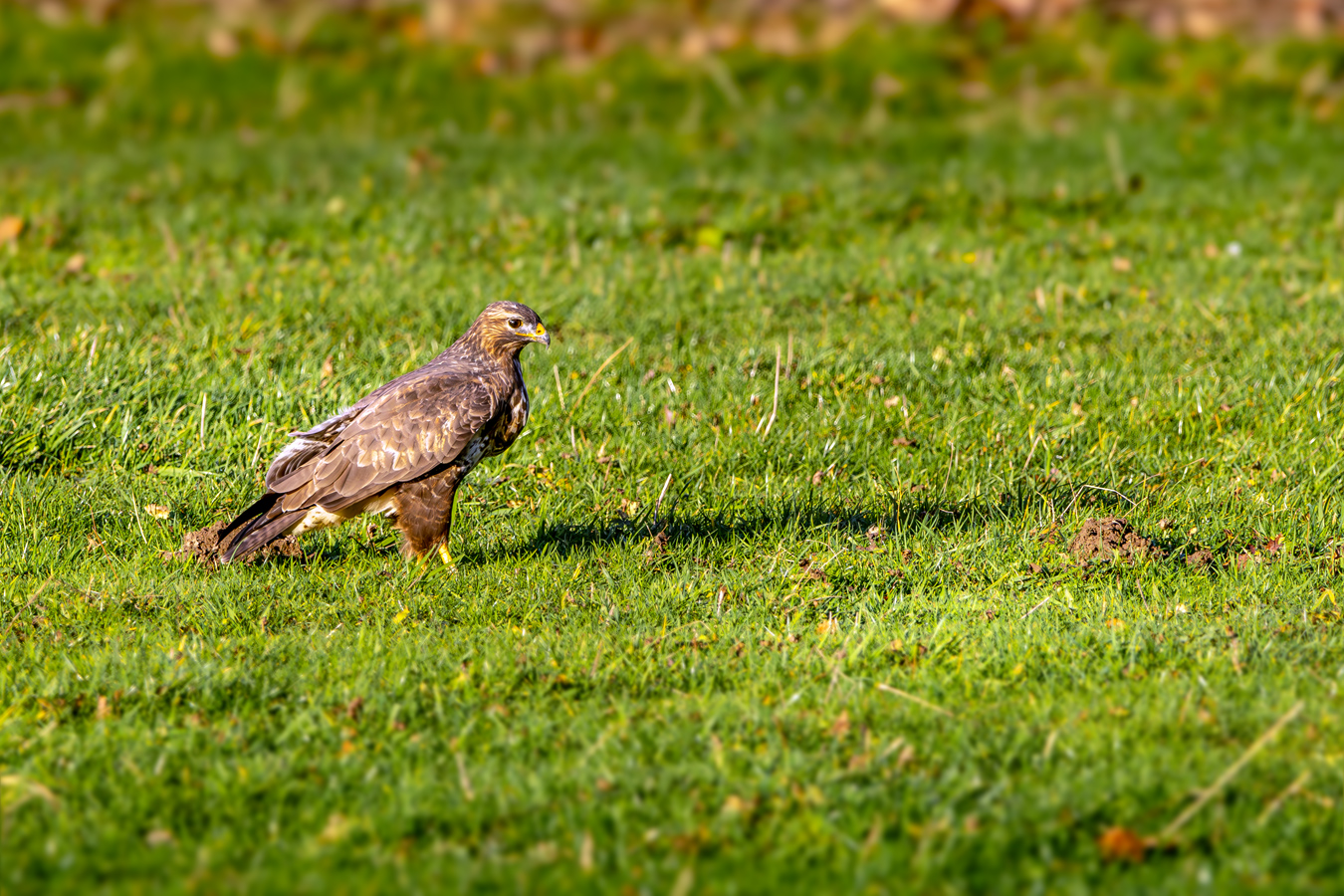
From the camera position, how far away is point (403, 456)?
674cm

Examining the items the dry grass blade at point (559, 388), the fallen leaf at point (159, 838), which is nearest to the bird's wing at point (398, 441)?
the dry grass blade at point (559, 388)

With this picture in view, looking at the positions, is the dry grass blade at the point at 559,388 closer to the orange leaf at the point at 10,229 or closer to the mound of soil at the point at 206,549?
the mound of soil at the point at 206,549

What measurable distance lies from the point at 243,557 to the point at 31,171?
9.98 metres

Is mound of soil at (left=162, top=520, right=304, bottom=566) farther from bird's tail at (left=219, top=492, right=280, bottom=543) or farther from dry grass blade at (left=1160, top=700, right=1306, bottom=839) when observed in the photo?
dry grass blade at (left=1160, top=700, right=1306, bottom=839)

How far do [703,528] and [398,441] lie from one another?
1585mm

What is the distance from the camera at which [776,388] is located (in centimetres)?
827

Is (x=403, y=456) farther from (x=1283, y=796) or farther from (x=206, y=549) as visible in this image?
(x=1283, y=796)

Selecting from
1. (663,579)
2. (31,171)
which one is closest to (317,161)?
(31,171)

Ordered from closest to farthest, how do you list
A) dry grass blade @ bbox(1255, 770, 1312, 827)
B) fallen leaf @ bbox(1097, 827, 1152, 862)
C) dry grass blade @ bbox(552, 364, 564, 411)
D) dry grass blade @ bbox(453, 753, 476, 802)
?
fallen leaf @ bbox(1097, 827, 1152, 862) < dry grass blade @ bbox(1255, 770, 1312, 827) < dry grass blade @ bbox(453, 753, 476, 802) < dry grass blade @ bbox(552, 364, 564, 411)

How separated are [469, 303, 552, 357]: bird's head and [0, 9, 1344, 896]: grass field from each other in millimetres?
940

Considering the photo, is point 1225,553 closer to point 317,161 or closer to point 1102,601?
point 1102,601

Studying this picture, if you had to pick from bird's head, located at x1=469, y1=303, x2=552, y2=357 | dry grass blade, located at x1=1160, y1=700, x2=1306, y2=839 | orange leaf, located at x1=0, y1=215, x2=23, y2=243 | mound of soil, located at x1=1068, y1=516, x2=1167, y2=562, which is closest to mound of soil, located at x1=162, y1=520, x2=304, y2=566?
bird's head, located at x1=469, y1=303, x2=552, y2=357

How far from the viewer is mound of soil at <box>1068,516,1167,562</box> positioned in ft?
21.5

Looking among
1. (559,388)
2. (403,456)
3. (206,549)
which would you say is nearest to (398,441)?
(403,456)
